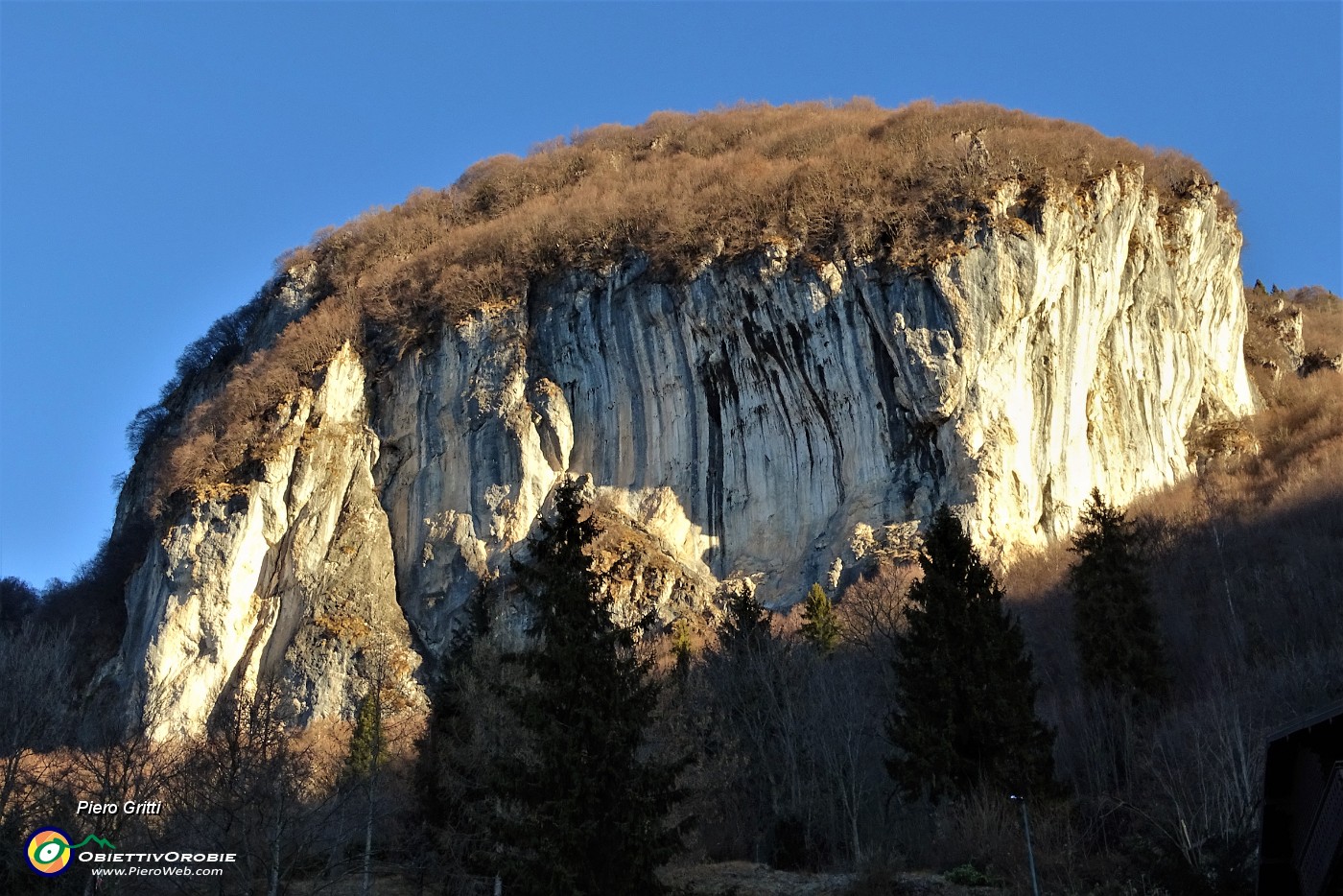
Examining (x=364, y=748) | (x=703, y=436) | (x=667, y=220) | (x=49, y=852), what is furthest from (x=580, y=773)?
(x=667, y=220)

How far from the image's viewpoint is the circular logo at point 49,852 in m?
18.7

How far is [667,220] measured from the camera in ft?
166

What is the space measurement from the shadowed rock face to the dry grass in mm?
1192

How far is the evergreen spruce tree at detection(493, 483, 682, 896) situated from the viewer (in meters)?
16.5

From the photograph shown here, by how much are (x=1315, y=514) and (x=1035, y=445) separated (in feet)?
29.4

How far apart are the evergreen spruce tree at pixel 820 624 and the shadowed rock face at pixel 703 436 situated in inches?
185

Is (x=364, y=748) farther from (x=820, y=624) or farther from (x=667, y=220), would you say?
(x=667, y=220)

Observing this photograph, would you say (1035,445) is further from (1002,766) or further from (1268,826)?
(1268,826)

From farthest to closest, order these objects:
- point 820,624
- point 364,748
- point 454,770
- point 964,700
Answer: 1. point 820,624
2. point 364,748
3. point 454,770
4. point 964,700

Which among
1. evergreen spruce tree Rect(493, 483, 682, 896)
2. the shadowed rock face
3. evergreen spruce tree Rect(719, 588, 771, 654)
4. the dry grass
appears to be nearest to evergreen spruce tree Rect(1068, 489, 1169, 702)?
evergreen spruce tree Rect(719, 588, 771, 654)

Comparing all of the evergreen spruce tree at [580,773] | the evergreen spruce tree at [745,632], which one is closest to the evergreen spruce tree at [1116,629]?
the evergreen spruce tree at [745,632]

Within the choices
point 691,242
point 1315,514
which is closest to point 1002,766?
point 1315,514

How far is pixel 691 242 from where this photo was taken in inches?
1935

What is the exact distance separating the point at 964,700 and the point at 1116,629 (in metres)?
7.08
